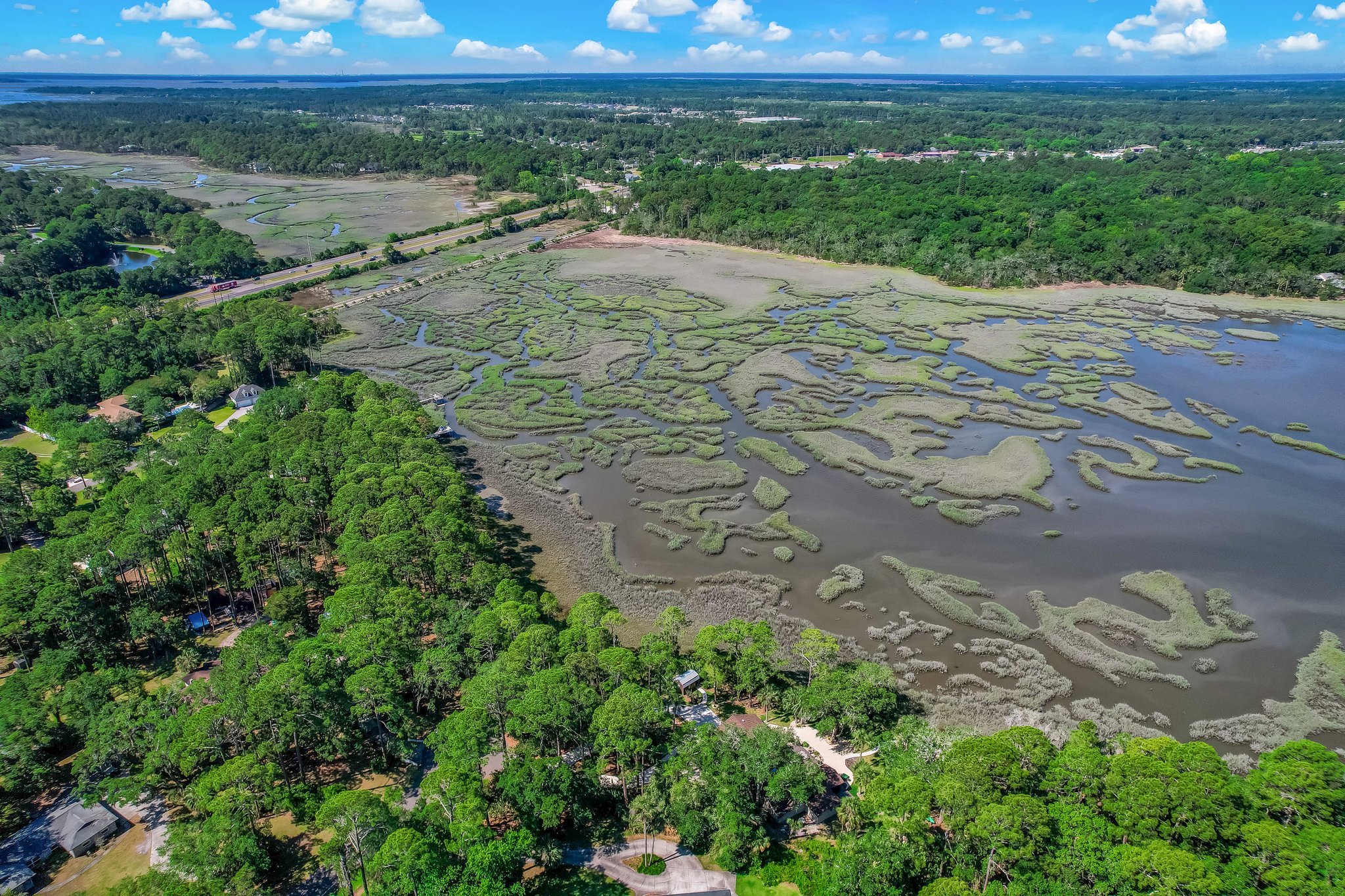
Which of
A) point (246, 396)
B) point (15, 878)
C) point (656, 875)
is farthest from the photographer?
point (246, 396)

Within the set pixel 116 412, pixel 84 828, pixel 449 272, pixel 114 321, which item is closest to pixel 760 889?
pixel 84 828

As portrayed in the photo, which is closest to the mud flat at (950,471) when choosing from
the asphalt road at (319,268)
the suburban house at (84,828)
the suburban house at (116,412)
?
the asphalt road at (319,268)

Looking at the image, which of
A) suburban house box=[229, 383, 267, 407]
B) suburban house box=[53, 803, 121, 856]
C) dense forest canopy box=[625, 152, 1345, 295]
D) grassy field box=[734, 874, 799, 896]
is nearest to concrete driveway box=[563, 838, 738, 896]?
grassy field box=[734, 874, 799, 896]

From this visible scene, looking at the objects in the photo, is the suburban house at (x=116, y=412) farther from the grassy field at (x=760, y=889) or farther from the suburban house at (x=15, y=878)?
the grassy field at (x=760, y=889)

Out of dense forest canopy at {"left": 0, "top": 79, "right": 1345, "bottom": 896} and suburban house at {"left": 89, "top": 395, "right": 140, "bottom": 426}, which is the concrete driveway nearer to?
dense forest canopy at {"left": 0, "top": 79, "right": 1345, "bottom": 896}

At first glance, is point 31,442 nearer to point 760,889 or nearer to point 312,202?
point 760,889

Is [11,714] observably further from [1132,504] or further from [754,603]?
[1132,504]
